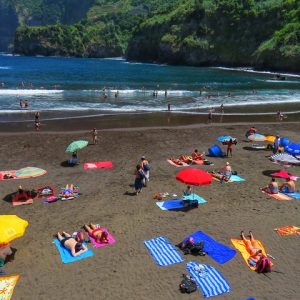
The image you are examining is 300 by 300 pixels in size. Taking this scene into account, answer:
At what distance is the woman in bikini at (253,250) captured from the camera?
37.3ft

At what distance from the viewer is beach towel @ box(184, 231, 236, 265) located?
11.6 metres

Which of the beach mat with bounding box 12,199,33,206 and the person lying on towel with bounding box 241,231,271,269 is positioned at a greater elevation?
the person lying on towel with bounding box 241,231,271,269

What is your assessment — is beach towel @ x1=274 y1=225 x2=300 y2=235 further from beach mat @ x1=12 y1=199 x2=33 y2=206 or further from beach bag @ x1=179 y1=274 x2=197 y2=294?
beach mat @ x1=12 y1=199 x2=33 y2=206

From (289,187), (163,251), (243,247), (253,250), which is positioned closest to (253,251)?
(253,250)

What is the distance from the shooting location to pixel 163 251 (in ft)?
38.7

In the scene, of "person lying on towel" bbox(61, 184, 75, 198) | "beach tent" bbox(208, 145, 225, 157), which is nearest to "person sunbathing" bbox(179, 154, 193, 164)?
"beach tent" bbox(208, 145, 225, 157)

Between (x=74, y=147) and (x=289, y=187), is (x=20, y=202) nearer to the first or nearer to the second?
(x=74, y=147)

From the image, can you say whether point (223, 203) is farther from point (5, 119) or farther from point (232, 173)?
point (5, 119)

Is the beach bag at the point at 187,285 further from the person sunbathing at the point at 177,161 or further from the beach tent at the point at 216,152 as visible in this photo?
the beach tent at the point at 216,152

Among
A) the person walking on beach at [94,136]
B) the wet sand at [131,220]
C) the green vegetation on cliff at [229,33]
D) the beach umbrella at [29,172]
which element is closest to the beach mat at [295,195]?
the wet sand at [131,220]

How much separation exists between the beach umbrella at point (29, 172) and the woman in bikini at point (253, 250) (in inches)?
391

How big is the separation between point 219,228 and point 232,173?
597 cm

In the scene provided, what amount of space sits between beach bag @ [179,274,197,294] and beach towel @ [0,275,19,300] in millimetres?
4028

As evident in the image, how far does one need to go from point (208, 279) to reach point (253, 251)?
195cm
